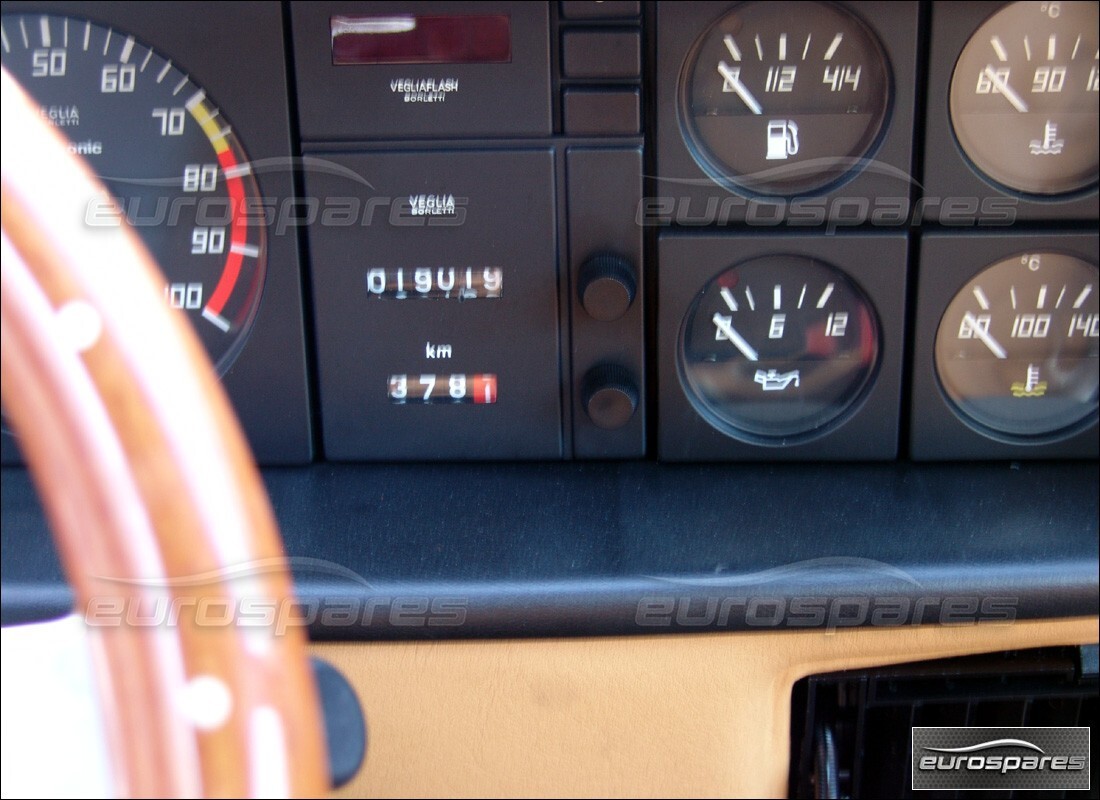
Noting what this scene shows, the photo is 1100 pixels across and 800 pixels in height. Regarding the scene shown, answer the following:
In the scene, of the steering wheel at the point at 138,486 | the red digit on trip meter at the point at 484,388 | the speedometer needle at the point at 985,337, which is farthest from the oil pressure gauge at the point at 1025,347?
the steering wheel at the point at 138,486

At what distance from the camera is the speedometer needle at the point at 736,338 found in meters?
1.58

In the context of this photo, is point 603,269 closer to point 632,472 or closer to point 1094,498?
point 632,472

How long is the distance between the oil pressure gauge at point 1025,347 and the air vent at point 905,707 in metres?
0.32

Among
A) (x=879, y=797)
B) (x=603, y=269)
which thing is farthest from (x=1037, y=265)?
(x=879, y=797)

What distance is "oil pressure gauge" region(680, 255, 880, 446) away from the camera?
5.12 ft

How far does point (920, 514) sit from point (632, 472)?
14.6 inches

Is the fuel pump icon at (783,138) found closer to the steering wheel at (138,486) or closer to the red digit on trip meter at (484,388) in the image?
the red digit on trip meter at (484,388)

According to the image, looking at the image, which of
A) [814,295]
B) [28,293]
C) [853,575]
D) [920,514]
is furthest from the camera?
[814,295]

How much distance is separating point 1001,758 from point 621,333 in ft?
2.36

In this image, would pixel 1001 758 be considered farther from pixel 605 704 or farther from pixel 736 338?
pixel 736 338

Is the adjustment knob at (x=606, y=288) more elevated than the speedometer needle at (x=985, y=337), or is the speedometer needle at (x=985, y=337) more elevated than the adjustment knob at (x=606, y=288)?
the adjustment knob at (x=606, y=288)

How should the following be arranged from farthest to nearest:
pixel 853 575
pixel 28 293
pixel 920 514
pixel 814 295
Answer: pixel 814 295
pixel 920 514
pixel 853 575
pixel 28 293

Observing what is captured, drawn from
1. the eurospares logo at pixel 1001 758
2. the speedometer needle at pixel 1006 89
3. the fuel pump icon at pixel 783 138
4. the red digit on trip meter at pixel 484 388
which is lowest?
the eurospares logo at pixel 1001 758

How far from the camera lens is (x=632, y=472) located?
1580mm
